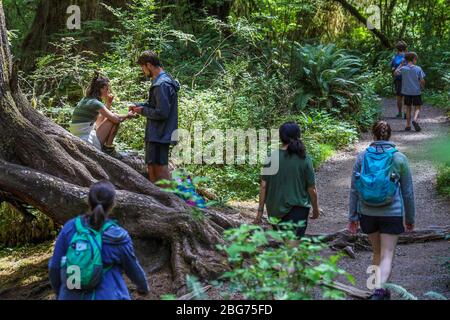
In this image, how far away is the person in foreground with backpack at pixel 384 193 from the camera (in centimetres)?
654

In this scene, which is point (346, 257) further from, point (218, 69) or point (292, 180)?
point (218, 69)

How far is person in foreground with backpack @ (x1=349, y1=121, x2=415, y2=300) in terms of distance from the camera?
257 inches

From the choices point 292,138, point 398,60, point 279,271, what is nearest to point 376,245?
point 292,138

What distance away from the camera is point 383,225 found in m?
6.64

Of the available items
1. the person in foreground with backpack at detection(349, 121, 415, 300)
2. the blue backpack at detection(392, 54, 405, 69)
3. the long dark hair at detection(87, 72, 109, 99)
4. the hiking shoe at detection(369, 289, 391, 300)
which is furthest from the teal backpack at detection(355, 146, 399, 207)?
the blue backpack at detection(392, 54, 405, 69)

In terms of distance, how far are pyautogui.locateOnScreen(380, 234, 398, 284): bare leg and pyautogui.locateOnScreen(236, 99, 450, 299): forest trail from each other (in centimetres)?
55

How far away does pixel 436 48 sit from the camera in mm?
24891

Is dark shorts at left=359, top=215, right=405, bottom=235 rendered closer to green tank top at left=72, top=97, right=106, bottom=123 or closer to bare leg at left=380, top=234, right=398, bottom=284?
bare leg at left=380, top=234, right=398, bottom=284

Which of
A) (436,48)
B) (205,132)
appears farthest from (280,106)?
(436,48)

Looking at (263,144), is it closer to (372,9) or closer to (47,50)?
(47,50)

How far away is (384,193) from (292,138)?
3.56ft

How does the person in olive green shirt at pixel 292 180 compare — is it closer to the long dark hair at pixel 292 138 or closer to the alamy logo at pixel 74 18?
the long dark hair at pixel 292 138

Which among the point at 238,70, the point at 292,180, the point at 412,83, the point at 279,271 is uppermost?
the point at 238,70
